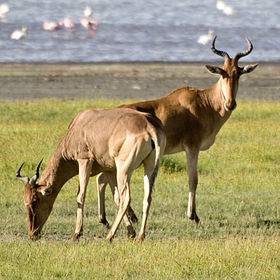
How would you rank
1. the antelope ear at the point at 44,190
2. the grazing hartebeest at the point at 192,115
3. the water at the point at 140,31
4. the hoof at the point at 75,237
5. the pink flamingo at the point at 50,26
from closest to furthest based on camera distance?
the hoof at the point at 75,237 < the antelope ear at the point at 44,190 < the grazing hartebeest at the point at 192,115 < the water at the point at 140,31 < the pink flamingo at the point at 50,26

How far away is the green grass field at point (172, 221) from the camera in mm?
8773

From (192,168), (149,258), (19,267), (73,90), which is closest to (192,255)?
(149,258)

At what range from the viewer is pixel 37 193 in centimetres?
1047

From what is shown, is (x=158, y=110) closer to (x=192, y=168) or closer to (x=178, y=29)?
(x=192, y=168)

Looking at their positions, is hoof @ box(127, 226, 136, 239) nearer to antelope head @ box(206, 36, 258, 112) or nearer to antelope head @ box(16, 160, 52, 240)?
antelope head @ box(16, 160, 52, 240)

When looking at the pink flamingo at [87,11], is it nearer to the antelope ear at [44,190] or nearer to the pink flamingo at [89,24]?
the pink flamingo at [89,24]

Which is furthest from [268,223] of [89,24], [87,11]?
[87,11]

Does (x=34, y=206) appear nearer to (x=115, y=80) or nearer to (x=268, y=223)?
(x=268, y=223)

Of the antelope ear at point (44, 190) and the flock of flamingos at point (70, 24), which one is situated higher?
the antelope ear at point (44, 190)

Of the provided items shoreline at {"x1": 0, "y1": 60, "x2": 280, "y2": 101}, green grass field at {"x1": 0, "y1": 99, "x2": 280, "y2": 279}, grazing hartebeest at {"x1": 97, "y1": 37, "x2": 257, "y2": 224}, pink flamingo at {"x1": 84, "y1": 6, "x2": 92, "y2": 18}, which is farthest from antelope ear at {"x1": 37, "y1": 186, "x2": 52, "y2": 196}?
pink flamingo at {"x1": 84, "y1": 6, "x2": 92, "y2": 18}

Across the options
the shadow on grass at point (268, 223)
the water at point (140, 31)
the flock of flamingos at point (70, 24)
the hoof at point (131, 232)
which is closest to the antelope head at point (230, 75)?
the shadow on grass at point (268, 223)

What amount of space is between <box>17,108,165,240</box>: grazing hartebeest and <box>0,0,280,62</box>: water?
33.5 m

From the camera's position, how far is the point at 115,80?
34406 millimetres

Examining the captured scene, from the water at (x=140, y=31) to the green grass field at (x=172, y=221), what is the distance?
2679 cm
